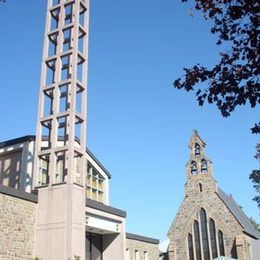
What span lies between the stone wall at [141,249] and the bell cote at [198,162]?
18.0 m

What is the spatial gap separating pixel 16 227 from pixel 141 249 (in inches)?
564

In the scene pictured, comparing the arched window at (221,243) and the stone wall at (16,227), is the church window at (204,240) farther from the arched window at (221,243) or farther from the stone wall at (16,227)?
the stone wall at (16,227)

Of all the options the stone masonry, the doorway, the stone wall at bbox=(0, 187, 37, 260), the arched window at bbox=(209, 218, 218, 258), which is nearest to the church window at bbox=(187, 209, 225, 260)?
Answer: the arched window at bbox=(209, 218, 218, 258)

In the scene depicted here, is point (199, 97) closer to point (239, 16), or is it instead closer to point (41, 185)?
point (239, 16)

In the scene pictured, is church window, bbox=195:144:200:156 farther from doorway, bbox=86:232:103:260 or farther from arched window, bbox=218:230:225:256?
doorway, bbox=86:232:103:260

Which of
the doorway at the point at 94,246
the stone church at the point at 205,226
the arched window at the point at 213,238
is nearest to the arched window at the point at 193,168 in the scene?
the stone church at the point at 205,226

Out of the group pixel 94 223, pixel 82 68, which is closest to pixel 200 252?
pixel 94 223

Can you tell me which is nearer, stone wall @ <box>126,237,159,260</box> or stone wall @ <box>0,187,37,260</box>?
stone wall @ <box>0,187,37,260</box>

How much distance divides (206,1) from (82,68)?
51.0 feet

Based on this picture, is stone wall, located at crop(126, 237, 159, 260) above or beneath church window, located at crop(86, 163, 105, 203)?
beneath

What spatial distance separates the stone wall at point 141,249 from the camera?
94.5 ft

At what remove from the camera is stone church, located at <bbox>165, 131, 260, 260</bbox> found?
44.4 meters

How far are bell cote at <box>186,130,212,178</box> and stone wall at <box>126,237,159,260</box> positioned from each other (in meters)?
18.0

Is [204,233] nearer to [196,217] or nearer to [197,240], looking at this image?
[197,240]
